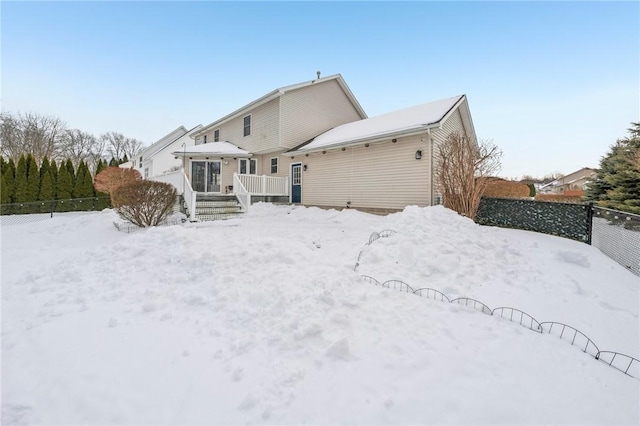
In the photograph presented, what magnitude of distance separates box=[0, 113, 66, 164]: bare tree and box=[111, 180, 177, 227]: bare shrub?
3018 cm

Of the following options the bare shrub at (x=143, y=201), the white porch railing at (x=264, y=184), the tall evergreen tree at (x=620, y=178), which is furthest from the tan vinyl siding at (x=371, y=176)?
the tall evergreen tree at (x=620, y=178)

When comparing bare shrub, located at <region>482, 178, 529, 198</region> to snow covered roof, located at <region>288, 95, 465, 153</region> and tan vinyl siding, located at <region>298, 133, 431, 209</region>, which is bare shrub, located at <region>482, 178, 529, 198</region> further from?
snow covered roof, located at <region>288, 95, 465, 153</region>

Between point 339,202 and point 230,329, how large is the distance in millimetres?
10164

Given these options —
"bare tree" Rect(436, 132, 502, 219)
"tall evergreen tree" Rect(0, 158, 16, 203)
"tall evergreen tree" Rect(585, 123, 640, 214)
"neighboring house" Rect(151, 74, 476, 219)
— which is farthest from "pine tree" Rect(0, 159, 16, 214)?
"tall evergreen tree" Rect(585, 123, 640, 214)

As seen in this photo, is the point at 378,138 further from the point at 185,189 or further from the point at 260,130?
the point at 185,189

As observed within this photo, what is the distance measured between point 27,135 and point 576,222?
46377 millimetres

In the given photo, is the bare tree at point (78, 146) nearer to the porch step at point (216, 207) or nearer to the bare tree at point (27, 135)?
the bare tree at point (27, 135)

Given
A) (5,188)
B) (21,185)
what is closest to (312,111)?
(21,185)

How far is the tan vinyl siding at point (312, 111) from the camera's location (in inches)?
583

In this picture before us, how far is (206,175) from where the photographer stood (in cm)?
1627

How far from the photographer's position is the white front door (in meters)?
16.2

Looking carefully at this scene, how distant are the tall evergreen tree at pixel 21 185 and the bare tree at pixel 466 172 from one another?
22.5 metres

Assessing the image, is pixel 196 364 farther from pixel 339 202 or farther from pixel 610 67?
pixel 610 67

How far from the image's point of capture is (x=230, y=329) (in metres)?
2.75
